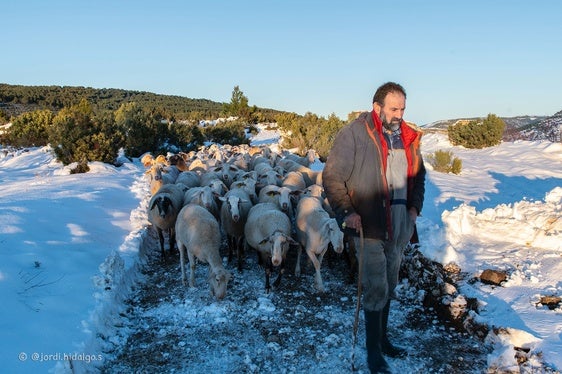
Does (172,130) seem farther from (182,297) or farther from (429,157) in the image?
(182,297)

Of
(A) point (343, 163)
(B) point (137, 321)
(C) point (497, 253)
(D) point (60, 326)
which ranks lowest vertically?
(B) point (137, 321)

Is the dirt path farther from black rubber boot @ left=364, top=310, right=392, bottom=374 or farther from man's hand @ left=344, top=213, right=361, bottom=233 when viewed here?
man's hand @ left=344, top=213, right=361, bottom=233

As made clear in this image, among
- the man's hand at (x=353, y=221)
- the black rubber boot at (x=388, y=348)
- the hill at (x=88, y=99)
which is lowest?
the black rubber boot at (x=388, y=348)

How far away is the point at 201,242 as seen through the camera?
6.27 meters

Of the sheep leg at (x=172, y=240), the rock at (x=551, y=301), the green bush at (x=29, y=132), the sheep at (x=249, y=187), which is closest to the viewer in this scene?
the rock at (x=551, y=301)

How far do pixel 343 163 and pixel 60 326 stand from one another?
11.1 feet

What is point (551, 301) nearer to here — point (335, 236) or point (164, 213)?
point (335, 236)

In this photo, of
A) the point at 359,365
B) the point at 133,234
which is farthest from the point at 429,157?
the point at 359,365

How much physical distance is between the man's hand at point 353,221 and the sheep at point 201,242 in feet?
9.42

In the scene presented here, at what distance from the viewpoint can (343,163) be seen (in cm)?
345

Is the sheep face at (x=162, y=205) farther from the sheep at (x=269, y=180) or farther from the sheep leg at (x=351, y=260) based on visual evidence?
the sheep leg at (x=351, y=260)

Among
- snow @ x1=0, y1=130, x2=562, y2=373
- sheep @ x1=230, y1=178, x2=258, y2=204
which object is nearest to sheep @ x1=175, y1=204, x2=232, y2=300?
snow @ x1=0, y1=130, x2=562, y2=373

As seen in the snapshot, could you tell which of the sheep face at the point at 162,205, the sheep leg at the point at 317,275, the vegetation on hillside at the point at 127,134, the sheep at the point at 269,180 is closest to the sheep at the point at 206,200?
the sheep face at the point at 162,205

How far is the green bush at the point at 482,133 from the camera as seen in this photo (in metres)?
24.3
